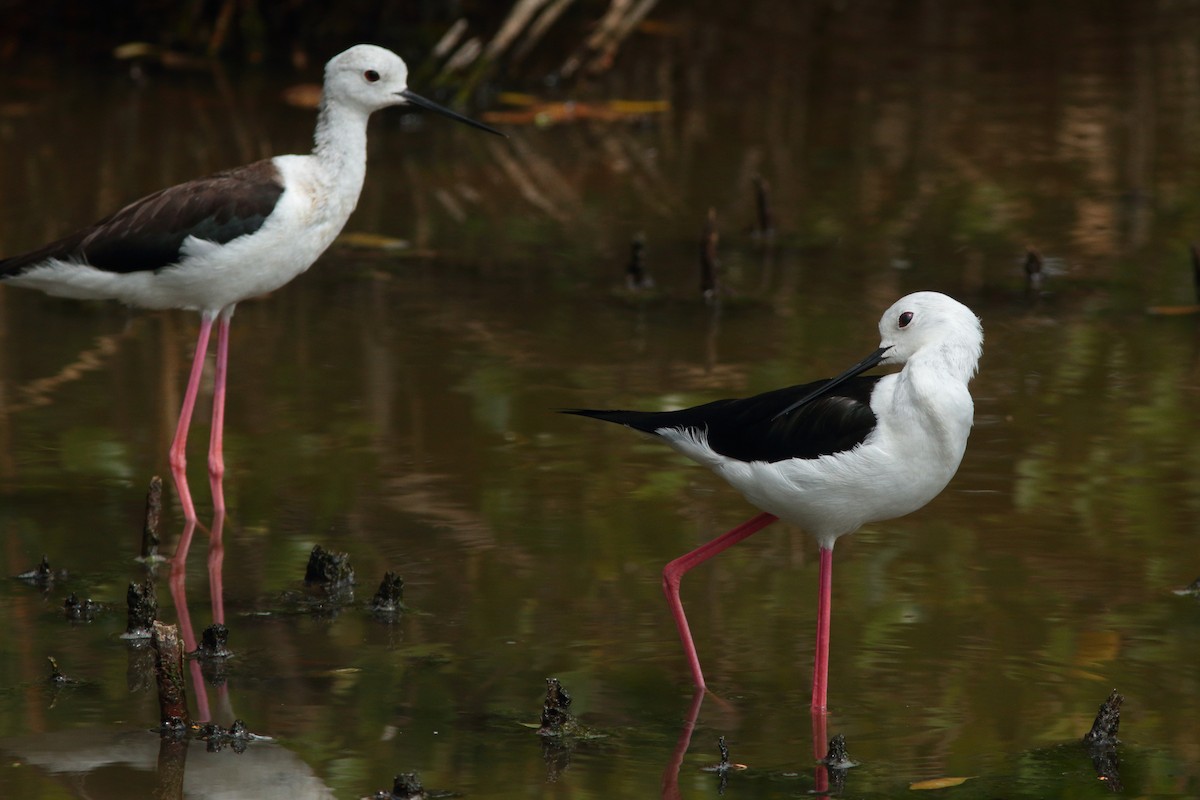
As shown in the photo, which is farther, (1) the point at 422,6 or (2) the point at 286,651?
(1) the point at 422,6

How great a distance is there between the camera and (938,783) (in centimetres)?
448

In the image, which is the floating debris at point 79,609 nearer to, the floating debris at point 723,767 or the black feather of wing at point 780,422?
the black feather of wing at point 780,422

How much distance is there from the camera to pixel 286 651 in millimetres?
5301

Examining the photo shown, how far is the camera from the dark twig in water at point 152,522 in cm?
582

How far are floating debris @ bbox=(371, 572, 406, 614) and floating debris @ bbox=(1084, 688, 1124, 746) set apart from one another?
A: 2018 mm

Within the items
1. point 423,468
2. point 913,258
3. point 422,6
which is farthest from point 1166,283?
point 422,6

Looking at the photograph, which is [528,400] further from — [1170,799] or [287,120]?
[287,120]

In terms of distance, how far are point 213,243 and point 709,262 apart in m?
2.92

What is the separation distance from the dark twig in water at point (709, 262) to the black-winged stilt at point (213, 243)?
7.45 ft

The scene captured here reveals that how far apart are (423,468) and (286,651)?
1574mm

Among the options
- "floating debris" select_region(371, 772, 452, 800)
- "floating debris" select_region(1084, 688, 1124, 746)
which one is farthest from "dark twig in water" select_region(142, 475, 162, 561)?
"floating debris" select_region(1084, 688, 1124, 746)

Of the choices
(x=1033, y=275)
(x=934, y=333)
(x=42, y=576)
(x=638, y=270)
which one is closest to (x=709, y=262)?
(x=638, y=270)

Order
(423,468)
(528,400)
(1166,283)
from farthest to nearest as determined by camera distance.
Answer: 1. (1166,283)
2. (528,400)
3. (423,468)

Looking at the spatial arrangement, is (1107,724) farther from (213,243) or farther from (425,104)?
(425,104)
